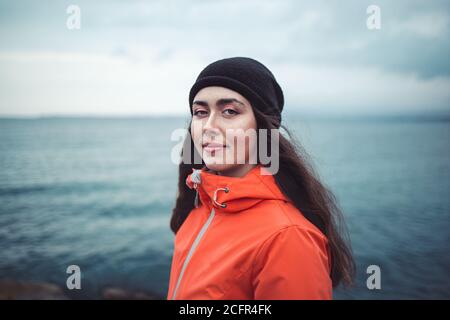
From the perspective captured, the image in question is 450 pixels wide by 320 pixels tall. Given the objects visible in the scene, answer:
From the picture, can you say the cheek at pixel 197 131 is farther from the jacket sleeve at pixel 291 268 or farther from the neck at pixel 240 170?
the jacket sleeve at pixel 291 268

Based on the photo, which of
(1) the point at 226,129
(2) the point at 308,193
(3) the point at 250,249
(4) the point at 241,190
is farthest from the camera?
(2) the point at 308,193

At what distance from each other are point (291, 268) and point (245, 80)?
3.75 feet

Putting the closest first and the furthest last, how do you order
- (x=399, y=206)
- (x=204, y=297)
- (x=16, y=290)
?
(x=204, y=297) < (x=16, y=290) < (x=399, y=206)

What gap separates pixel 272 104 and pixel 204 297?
126 centimetres

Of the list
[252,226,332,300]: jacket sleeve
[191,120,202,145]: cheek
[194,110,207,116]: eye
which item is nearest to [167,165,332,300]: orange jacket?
[252,226,332,300]: jacket sleeve

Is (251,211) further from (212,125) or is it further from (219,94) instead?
(219,94)

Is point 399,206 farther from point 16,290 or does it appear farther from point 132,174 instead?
point 132,174

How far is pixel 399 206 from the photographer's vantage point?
1970 centimetres

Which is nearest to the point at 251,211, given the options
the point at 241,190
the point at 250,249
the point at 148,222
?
the point at 241,190

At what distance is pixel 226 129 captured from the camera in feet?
6.48

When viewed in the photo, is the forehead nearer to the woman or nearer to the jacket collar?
the woman

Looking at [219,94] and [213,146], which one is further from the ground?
[219,94]

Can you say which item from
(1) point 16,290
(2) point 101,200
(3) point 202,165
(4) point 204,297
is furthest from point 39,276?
(2) point 101,200
